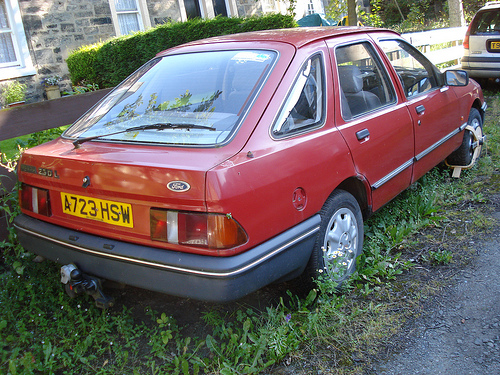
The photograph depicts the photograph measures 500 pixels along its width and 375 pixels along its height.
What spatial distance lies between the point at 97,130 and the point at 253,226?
1282 millimetres

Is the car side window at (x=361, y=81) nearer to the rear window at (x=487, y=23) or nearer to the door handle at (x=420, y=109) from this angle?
the door handle at (x=420, y=109)

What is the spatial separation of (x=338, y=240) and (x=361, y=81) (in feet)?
4.07

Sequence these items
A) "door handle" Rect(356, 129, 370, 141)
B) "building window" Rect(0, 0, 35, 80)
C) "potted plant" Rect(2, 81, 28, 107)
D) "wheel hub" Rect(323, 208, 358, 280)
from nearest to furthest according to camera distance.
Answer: "wheel hub" Rect(323, 208, 358, 280) → "door handle" Rect(356, 129, 370, 141) → "potted plant" Rect(2, 81, 28, 107) → "building window" Rect(0, 0, 35, 80)

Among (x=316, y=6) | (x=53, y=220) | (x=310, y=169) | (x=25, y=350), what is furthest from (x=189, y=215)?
(x=316, y=6)

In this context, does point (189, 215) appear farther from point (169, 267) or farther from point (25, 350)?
point (25, 350)

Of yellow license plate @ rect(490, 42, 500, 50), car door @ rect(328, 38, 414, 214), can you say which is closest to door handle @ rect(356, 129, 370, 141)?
car door @ rect(328, 38, 414, 214)

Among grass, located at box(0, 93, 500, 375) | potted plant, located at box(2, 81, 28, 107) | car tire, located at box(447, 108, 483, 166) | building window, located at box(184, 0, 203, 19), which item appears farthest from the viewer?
building window, located at box(184, 0, 203, 19)

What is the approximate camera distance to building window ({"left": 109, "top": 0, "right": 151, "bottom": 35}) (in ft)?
38.9

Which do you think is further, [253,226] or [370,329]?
[370,329]

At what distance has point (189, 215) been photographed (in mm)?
2361

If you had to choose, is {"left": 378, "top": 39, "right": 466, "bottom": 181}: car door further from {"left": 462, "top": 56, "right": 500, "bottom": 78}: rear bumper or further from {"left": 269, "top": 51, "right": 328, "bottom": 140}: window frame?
{"left": 462, "top": 56, "right": 500, "bottom": 78}: rear bumper

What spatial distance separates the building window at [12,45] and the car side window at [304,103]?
8910 millimetres

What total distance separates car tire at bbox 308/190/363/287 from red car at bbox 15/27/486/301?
0.04ft

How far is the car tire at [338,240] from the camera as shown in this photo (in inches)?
116
